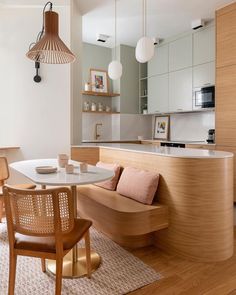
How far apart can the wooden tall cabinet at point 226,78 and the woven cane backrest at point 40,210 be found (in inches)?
110

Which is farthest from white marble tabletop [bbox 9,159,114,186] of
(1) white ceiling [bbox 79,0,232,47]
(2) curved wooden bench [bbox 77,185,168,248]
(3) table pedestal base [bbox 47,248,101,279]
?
(1) white ceiling [bbox 79,0,232,47]

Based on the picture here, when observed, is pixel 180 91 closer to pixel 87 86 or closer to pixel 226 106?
pixel 226 106

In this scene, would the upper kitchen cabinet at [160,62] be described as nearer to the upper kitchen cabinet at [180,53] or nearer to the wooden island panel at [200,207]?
the upper kitchen cabinet at [180,53]

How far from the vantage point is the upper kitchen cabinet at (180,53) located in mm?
4645

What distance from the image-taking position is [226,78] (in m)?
3.59

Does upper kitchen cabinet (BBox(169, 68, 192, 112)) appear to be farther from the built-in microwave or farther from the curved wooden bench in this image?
the curved wooden bench

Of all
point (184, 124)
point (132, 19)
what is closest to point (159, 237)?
point (184, 124)

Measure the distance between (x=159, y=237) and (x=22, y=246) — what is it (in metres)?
1.34

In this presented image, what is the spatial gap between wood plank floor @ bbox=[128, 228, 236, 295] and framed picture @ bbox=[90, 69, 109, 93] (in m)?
3.76

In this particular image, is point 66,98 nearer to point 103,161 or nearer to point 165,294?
point 103,161

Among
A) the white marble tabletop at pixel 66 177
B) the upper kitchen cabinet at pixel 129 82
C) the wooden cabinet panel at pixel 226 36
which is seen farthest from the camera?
the upper kitchen cabinet at pixel 129 82

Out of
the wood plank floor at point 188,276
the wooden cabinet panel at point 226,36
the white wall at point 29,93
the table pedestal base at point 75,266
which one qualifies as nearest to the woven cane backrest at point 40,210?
the table pedestal base at point 75,266

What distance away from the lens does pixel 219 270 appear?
79.0 inches

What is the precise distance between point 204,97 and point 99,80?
2.22 m
